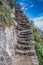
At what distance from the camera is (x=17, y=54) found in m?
6.36

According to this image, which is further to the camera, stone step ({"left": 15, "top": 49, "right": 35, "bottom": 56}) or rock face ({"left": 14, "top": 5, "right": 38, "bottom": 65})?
stone step ({"left": 15, "top": 49, "right": 35, "bottom": 56})

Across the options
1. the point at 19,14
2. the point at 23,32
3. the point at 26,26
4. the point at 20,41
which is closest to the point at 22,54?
the point at 20,41

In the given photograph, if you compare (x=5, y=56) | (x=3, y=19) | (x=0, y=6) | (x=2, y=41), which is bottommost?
(x=5, y=56)

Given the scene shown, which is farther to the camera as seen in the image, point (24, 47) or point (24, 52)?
point (24, 47)

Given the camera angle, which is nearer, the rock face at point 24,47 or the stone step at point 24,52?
the rock face at point 24,47

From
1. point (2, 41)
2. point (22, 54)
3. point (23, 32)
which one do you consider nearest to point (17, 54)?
point (22, 54)

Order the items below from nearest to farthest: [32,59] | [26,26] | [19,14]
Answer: [32,59] → [26,26] → [19,14]

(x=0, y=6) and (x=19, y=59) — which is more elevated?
(x=0, y=6)

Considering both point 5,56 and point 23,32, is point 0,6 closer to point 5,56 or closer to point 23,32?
point 5,56

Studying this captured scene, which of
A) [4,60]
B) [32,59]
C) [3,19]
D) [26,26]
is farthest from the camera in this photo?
[26,26]

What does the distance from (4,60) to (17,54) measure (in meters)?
2.41

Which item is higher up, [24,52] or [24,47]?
[24,47]

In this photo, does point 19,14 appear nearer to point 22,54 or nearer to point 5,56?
point 22,54

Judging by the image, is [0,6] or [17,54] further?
[17,54]
